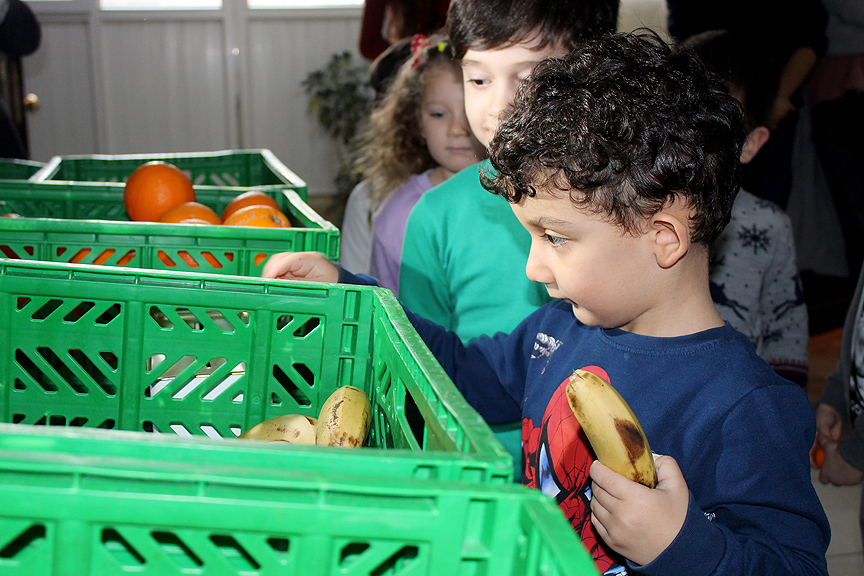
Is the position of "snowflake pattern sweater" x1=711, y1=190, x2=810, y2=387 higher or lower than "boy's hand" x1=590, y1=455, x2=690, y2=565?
lower

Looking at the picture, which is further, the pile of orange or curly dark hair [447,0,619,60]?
the pile of orange

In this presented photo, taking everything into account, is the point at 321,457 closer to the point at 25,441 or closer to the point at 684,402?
the point at 25,441

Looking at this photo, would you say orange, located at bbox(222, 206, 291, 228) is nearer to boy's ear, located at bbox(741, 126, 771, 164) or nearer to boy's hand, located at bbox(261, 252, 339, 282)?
boy's hand, located at bbox(261, 252, 339, 282)

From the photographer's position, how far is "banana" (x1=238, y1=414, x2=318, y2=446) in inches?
30.5

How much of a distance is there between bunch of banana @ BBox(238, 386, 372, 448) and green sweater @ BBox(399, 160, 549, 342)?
50cm

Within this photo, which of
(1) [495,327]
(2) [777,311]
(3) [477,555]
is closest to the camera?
(3) [477,555]

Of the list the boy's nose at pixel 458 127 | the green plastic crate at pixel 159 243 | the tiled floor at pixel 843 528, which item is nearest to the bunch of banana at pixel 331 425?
the green plastic crate at pixel 159 243

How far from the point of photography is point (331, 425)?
71 cm

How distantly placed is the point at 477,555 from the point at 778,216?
4.68 feet

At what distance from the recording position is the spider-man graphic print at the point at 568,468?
2.65 ft

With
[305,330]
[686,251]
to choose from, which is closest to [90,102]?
[305,330]

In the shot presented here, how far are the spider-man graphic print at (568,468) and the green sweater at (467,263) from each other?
0.36 m

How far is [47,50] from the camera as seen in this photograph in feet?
19.9

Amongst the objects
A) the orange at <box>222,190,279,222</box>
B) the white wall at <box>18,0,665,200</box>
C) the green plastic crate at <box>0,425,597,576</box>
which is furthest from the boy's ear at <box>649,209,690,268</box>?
the white wall at <box>18,0,665,200</box>
